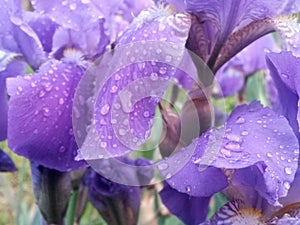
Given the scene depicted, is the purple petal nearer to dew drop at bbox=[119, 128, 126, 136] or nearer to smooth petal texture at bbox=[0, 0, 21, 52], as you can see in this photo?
smooth petal texture at bbox=[0, 0, 21, 52]

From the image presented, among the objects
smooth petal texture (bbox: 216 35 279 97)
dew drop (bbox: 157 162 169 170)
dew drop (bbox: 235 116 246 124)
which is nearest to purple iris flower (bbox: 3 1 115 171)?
dew drop (bbox: 157 162 169 170)

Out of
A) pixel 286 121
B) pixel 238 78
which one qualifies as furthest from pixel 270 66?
pixel 238 78

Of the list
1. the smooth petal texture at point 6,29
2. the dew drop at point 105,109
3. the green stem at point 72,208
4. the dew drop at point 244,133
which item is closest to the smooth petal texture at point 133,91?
the dew drop at point 105,109

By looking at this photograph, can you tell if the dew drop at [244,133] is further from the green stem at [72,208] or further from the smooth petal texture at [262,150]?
the green stem at [72,208]

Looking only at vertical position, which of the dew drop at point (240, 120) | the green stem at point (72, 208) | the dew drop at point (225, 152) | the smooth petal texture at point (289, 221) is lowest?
the green stem at point (72, 208)

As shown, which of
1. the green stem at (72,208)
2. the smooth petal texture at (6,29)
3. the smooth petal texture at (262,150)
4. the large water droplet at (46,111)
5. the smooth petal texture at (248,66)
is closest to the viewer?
the smooth petal texture at (262,150)

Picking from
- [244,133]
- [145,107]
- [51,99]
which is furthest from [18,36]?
[244,133]
